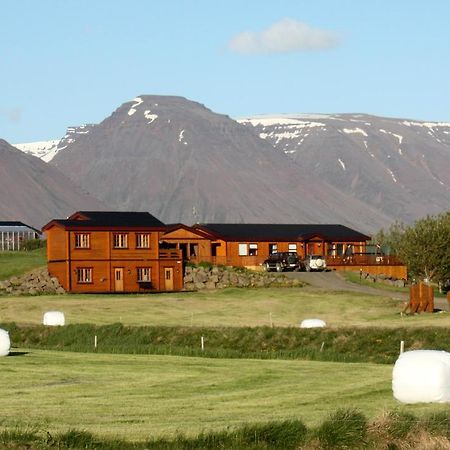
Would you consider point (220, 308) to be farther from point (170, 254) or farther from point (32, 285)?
point (170, 254)

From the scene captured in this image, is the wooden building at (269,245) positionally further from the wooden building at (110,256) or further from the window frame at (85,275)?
the window frame at (85,275)

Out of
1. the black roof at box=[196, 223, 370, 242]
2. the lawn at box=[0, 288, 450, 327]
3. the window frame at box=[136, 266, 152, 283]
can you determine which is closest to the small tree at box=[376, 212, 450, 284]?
the black roof at box=[196, 223, 370, 242]

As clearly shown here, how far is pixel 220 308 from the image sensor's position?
90.6 m

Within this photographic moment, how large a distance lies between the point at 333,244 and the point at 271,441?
11209cm

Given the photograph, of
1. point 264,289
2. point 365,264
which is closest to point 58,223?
point 264,289

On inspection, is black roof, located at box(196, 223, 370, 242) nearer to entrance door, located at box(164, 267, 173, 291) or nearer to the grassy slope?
the grassy slope

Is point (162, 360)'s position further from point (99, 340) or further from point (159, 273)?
point (159, 273)

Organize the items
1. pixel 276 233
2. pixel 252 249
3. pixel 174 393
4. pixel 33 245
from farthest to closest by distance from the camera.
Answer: pixel 33 245 → pixel 276 233 → pixel 252 249 → pixel 174 393

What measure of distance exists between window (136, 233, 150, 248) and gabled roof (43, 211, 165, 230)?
2.71 ft

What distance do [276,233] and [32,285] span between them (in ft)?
127

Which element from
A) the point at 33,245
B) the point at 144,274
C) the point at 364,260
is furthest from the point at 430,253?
the point at 33,245

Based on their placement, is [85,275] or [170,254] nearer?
[85,275]

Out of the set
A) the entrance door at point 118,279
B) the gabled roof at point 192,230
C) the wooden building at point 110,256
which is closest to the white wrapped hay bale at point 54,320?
the wooden building at point 110,256

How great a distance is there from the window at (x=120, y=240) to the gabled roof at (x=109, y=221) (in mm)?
796
